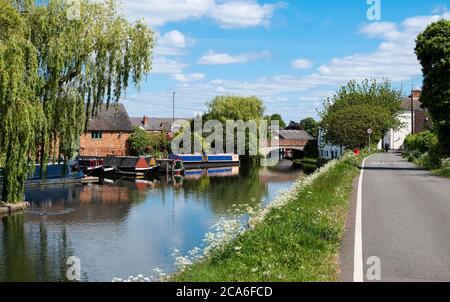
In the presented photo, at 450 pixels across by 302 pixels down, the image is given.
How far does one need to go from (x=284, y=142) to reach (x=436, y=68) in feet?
215

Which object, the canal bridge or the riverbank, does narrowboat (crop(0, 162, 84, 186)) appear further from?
the canal bridge

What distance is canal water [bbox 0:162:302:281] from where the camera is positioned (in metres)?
16.4

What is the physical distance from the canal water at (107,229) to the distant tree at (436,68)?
40.5 ft

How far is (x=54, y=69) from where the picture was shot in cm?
2370

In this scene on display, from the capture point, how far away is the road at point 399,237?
8336 millimetres

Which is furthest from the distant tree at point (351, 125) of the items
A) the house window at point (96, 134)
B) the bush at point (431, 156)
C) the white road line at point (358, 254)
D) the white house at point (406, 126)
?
the white road line at point (358, 254)

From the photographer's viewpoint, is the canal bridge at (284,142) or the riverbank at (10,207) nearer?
the riverbank at (10,207)

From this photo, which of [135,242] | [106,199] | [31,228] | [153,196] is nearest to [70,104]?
[31,228]

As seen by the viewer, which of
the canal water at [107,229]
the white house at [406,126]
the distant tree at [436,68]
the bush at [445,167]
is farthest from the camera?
the white house at [406,126]

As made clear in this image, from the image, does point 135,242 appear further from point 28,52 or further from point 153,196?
point 153,196

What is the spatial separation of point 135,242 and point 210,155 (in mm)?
57164

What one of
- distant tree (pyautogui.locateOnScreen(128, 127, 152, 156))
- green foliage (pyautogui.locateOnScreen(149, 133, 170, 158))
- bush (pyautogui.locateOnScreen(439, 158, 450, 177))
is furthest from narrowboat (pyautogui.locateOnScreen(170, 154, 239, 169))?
bush (pyautogui.locateOnScreen(439, 158, 450, 177))

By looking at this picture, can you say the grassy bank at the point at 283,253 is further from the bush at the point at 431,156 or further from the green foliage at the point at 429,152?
the green foliage at the point at 429,152

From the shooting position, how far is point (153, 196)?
37.7 meters
